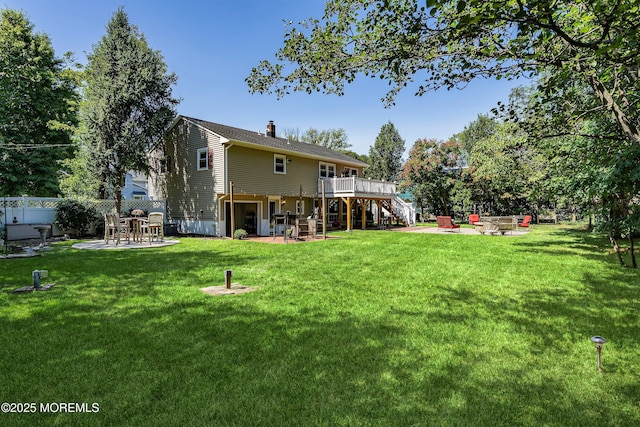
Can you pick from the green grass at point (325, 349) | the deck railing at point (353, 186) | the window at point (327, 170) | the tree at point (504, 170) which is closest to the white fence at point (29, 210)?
the green grass at point (325, 349)

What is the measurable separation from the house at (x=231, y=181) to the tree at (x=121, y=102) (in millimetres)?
1758

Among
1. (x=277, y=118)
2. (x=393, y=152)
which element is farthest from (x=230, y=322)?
(x=393, y=152)

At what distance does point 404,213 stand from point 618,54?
22.5m

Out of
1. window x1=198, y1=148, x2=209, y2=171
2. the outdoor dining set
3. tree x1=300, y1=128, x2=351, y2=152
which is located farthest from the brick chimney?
tree x1=300, y1=128, x2=351, y2=152

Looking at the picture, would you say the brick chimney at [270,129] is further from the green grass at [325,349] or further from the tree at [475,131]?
the tree at [475,131]

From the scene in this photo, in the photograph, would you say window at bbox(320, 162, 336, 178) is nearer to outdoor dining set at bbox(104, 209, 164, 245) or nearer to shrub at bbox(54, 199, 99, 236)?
outdoor dining set at bbox(104, 209, 164, 245)

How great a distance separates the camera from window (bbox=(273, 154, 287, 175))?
1948 cm

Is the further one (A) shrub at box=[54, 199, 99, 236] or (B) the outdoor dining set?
(A) shrub at box=[54, 199, 99, 236]

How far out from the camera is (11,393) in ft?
8.87

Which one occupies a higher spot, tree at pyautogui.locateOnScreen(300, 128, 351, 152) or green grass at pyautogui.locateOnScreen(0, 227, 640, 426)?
tree at pyautogui.locateOnScreen(300, 128, 351, 152)

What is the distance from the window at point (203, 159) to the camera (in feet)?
58.1

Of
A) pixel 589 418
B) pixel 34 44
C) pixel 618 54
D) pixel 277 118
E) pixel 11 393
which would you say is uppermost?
pixel 34 44

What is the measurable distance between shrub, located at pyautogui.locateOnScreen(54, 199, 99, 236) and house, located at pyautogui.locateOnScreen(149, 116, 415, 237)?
433 centimetres

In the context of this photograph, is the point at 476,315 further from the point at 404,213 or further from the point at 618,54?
the point at 404,213
